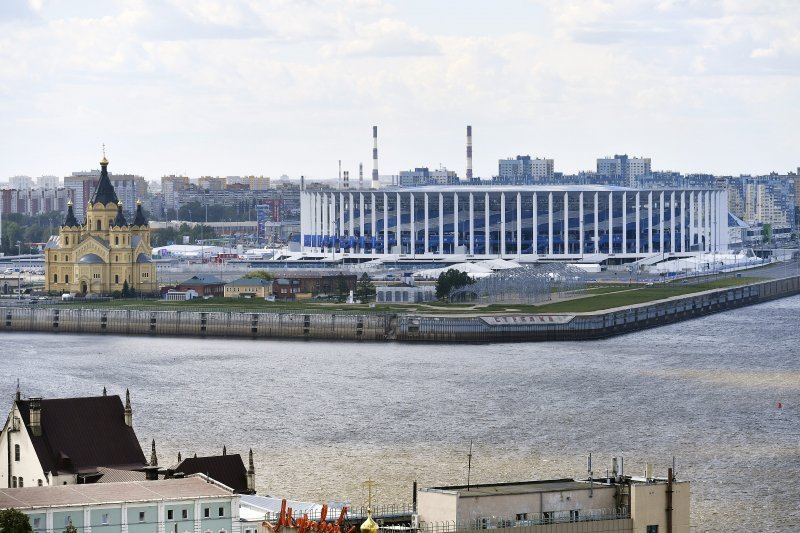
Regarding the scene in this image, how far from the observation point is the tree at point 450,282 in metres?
80.7

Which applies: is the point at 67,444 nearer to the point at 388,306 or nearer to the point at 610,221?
the point at 388,306

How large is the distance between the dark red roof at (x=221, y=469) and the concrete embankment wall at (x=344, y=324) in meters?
38.8

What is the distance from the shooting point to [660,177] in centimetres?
18350

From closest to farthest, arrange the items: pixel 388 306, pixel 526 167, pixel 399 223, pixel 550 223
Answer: pixel 388 306, pixel 550 223, pixel 399 223, pixel 526 167

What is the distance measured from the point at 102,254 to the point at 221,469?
55030 mm

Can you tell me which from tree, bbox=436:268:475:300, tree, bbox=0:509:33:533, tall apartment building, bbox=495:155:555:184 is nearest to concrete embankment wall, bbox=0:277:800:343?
tree, bbox=436:268:475:300

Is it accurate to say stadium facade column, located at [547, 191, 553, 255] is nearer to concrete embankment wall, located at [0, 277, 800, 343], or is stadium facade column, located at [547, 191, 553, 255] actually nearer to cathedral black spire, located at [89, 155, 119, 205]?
concrete embankment wall, located at [0, 277, 800, 343]

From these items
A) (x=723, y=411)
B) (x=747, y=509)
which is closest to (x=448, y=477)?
(x=747, y=509)

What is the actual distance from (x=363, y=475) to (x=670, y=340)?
116ft

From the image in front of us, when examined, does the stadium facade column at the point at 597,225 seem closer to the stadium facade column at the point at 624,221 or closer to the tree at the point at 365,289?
the stadium facade column at the point at 624,221

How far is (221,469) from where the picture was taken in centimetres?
2909

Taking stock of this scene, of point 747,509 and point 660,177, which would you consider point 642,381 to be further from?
point 660,177

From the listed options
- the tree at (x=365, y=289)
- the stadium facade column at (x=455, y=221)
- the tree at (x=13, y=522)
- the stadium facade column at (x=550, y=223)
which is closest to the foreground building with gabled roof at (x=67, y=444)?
the tree at (x=13, y=522)

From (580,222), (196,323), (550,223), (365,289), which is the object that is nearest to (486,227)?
(550,223)
